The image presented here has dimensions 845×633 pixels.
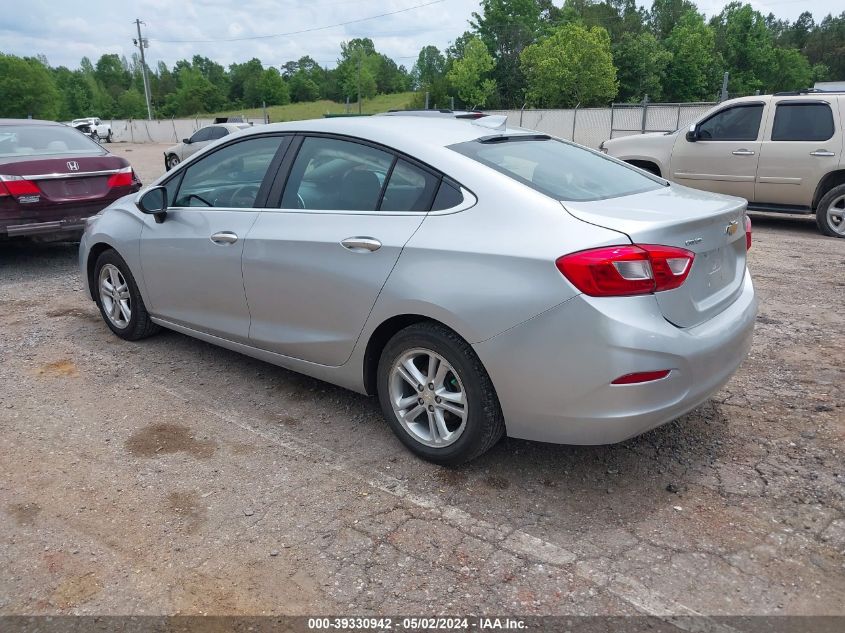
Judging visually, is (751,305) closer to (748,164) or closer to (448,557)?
(448,557)

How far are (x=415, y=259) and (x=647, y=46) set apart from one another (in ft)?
260

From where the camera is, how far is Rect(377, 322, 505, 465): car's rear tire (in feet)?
9.90

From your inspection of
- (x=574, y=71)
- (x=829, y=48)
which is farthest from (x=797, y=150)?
(x=829, y=48)

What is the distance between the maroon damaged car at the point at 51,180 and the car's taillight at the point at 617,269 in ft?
20.7

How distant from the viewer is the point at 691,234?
2898mm

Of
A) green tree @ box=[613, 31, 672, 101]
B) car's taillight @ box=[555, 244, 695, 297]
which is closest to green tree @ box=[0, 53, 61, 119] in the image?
green tree @ box=[613, 31, 672, 101]

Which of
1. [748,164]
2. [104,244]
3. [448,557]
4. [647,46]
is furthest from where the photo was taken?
[647,46]

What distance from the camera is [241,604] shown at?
2.46 metres

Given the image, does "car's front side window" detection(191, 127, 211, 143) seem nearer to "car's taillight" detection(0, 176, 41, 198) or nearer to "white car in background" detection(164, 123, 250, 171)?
"white car in background" detection(164, 123, 250, 171)

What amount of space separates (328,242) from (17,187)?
5.06 meters

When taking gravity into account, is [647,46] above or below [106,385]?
above

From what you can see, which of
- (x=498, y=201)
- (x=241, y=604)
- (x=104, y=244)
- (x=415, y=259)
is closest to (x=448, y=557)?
(x=241, y=604)

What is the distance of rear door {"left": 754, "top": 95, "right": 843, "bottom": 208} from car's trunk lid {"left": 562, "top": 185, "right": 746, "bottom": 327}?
6630mm

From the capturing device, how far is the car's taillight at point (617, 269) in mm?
2672
